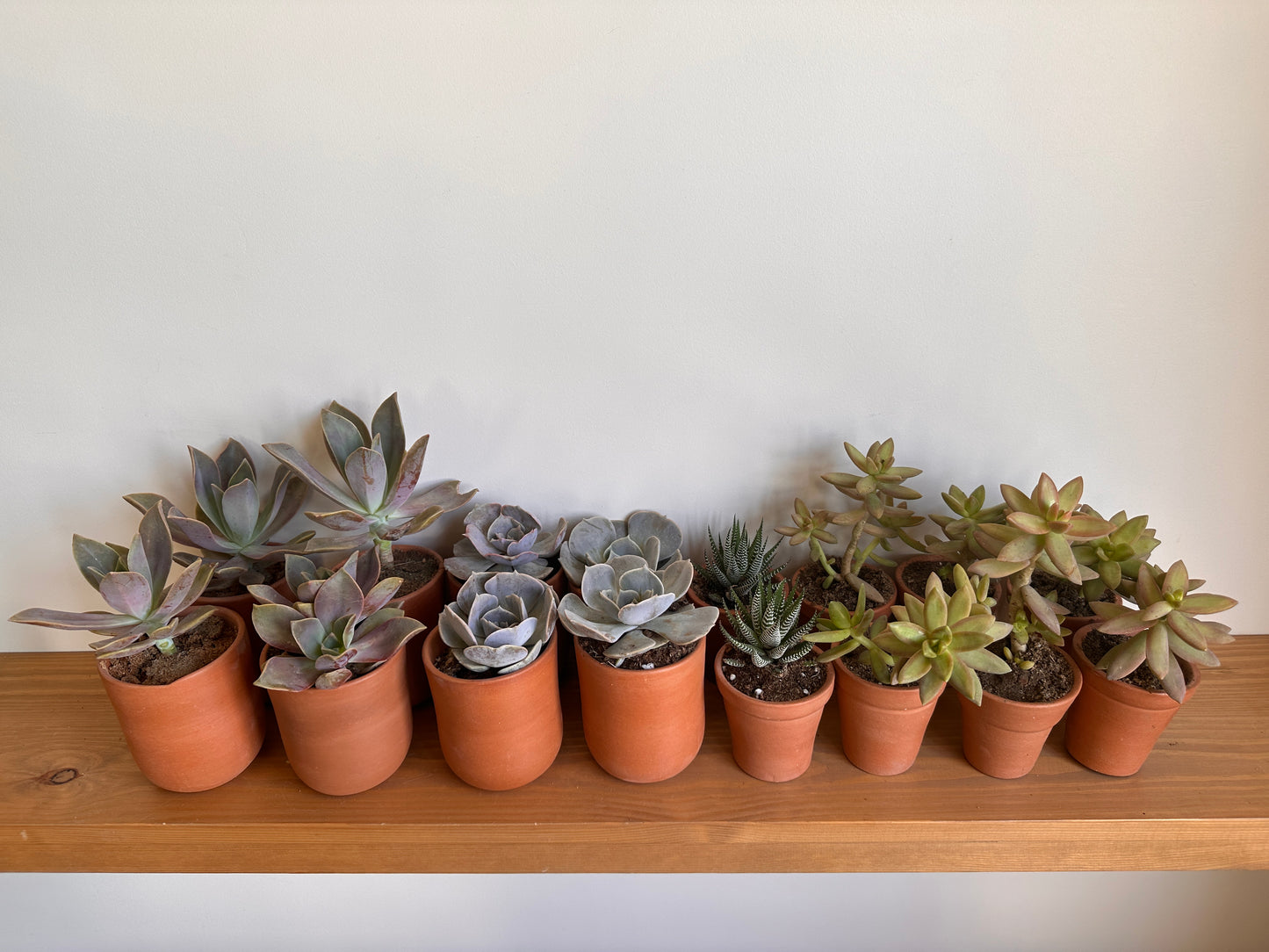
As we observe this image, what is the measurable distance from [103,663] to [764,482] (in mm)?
734

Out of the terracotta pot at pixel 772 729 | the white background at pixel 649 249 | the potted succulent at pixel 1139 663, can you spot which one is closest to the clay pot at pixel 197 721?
the white background at pixel 649 249

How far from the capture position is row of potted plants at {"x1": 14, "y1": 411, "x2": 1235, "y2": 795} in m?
0.72

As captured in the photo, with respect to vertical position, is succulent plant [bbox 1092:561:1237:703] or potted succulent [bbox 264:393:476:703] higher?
potted succulent [bbox 264:393:476:703]

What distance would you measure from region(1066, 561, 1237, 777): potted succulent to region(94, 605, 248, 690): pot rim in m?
0.87

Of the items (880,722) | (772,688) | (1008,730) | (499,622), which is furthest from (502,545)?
(1008,730)

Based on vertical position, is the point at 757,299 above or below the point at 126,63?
below

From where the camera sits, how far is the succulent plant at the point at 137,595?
2.34 ft

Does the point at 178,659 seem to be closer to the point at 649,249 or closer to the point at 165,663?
the point at 165,663

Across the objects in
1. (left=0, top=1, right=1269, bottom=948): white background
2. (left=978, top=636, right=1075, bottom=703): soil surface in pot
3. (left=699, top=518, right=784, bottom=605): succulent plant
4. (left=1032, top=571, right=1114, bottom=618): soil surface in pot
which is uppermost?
(left=0, top=1, right=1269, bottom=948): white background

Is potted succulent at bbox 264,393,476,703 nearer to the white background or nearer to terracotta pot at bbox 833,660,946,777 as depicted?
the white background

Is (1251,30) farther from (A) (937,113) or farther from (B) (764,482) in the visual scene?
(B) (764,482)

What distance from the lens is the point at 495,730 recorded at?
0.76 meters

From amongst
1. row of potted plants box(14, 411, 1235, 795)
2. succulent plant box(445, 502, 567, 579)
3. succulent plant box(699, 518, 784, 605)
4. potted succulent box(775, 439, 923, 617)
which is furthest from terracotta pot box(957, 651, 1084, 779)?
succulent plant box(445, 502, 567, 579)

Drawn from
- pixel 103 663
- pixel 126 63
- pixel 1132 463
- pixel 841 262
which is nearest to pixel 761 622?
pixel 841 262
